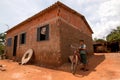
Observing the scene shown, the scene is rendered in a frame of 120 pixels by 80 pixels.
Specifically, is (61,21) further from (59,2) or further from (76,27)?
(76,27)

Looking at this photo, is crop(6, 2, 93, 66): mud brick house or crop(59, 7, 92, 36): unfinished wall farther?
crop(59, 7, 92, 36): unfinished wall

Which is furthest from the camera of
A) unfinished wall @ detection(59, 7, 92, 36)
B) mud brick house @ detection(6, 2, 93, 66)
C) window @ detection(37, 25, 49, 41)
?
window @ detection(37, 25, 49, 41)

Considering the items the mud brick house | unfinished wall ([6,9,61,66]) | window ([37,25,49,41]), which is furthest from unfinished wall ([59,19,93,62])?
window ([37,25,49,41])

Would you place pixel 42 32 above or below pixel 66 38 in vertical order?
above

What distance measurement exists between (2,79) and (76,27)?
23.7ft

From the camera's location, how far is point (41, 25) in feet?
33.9

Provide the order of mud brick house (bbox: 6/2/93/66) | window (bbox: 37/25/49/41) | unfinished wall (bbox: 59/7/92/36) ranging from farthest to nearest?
window (bbox: 37/25/49/41)
unfinished wall (bbox: 59/7/92/36)
mud brick house (bbox: 6/2/93/66)

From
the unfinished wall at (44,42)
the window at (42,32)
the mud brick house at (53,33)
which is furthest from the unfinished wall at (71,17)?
the window at (42,32)

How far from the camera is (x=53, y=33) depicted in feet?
28.8

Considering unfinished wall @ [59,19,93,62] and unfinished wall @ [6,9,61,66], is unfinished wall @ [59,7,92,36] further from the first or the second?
unfinished wall @ [6,9,61,66]

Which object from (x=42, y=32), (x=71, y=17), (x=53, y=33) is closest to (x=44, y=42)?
(x=42, y=32)

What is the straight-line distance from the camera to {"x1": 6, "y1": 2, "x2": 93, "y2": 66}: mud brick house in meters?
8.38

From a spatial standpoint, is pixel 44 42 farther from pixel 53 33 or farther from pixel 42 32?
pixel 53 33

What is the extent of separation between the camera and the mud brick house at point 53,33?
838 centimetres
